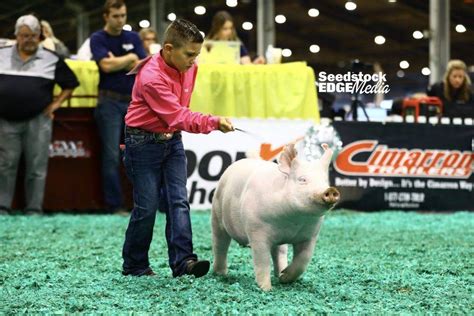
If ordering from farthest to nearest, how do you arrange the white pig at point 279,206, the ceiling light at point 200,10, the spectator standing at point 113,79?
the ceiling light at point 200,10 → the spectator standing at point 113,79 → the white pig at point 279,206

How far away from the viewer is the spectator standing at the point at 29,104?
8.70 metres

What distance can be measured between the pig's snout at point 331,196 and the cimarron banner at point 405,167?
5394 mm

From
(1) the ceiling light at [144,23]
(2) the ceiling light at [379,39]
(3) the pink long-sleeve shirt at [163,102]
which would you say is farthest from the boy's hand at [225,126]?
(1) the ceiling light at [144,23]

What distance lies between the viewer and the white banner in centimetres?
930

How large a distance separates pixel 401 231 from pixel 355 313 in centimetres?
397

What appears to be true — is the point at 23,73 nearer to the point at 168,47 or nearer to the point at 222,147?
the point at 222,147

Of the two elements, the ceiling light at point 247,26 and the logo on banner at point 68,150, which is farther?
the ceiling light at point 247,26

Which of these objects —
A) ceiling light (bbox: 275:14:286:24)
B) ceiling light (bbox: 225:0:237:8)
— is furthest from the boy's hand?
ceiling light (bbox: 225:0:237:8)

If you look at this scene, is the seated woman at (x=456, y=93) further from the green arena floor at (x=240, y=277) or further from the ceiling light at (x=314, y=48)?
the ceiling light at (x=314, y=48)

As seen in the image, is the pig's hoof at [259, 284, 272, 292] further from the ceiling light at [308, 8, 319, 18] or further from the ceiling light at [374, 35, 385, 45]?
the ceiling light at [308, 8, 319, 18]

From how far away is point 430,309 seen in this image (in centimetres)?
399

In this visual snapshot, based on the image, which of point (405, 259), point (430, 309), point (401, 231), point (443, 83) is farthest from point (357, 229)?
point (430, 309)

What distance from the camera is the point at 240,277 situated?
4.94 metres

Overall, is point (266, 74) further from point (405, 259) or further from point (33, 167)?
point (405, 259)
